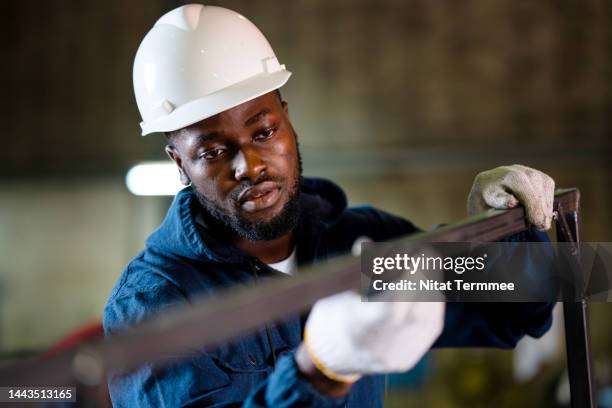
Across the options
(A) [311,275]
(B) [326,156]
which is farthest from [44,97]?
(A) [311,275]

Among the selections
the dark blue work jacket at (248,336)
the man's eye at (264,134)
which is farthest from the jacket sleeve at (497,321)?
the man's eye at (264,134)

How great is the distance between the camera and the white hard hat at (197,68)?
1859mm

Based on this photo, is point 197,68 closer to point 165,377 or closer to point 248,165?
point 248,165

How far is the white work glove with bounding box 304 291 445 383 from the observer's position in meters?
1.11

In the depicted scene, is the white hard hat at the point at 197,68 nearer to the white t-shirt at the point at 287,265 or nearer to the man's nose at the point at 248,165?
the man's nose at the point at 248,165

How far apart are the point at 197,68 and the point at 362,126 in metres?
4.61

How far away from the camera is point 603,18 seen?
20.7ft

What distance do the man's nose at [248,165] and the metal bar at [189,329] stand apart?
0.66 metres

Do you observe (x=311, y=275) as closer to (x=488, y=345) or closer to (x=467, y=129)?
(x=488, y=345)

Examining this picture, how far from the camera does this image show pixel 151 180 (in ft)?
20.9

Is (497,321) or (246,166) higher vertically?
(246,166)

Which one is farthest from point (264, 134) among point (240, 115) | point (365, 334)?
point (365, 334)

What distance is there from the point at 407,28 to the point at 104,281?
11.2 ft

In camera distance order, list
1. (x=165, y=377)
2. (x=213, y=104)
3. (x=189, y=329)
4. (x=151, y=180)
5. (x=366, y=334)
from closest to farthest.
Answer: (x=189, y=329), (x=366, y=334), (x=165, y=377), (x=213, y=104), (x=151, y=180)
